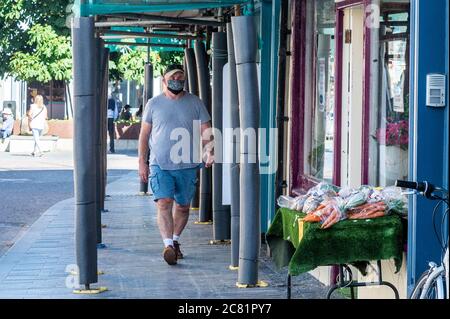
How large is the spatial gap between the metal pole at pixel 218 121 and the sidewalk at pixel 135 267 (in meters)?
0.28

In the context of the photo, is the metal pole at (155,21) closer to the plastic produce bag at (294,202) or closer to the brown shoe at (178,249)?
the brown shoe at (178,249)

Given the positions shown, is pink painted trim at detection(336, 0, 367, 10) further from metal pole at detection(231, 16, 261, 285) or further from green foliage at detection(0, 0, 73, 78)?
green foliage at detection(0, 0, 73, 78)

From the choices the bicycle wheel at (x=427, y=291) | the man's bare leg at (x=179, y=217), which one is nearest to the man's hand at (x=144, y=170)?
the man's bare leg at (x=179, y=217)

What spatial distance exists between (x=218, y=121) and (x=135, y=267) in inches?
84.5

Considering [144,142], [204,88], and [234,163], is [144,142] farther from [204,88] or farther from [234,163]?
[204,88]

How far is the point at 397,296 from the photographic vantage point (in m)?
6.98

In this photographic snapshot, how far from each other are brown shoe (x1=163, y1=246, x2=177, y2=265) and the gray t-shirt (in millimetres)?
767

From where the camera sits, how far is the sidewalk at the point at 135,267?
9.02m

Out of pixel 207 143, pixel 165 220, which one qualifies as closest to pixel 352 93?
pixel 207 143

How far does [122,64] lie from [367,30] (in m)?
26.7

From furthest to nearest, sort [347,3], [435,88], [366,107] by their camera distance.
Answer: [347,3] < [366,107] < [435,88]

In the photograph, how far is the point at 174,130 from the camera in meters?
10.4

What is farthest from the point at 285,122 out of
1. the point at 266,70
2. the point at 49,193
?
the point at 49,193

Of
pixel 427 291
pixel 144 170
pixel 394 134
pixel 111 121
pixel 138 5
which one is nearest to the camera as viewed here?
pixel 427 291
